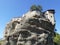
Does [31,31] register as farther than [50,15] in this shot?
No

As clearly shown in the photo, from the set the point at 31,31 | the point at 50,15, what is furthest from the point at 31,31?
the point at 50,15

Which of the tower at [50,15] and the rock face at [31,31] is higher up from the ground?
the tower at [50,15]

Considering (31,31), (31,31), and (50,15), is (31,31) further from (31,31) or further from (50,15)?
(50,15)

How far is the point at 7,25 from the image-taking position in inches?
758

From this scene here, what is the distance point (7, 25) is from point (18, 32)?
274cm

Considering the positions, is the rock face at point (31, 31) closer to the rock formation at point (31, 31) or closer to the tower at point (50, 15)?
the rock formation at point (31, 31)

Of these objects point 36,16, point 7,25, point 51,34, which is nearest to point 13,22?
point 7,25

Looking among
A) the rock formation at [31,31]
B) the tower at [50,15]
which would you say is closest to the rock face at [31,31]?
the rock formation at [31,31]

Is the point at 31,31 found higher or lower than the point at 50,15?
lower

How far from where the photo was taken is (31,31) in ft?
54.7

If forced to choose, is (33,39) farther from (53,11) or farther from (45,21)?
(53,11)

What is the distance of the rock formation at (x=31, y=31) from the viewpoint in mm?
16281

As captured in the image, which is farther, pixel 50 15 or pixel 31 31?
pixel 50 15

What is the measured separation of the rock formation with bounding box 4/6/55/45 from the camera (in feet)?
53.4
